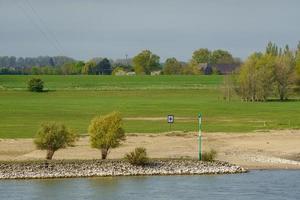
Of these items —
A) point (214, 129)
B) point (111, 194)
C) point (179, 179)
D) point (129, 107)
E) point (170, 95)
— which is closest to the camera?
point (111, 194)

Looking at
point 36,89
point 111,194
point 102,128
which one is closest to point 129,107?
point 36,89

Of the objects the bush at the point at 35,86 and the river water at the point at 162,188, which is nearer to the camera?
the river water at the point at 162,188

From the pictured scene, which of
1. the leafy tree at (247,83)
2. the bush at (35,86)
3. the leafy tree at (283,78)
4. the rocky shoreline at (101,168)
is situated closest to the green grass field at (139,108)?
the bush at (35,86)

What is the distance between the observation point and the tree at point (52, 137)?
46688mm

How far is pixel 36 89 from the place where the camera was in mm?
137250

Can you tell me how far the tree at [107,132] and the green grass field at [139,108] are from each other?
1575 cm

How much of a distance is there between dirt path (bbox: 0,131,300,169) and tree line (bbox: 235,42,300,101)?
59.2 metres

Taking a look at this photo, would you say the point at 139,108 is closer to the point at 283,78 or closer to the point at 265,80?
the point at 265,80

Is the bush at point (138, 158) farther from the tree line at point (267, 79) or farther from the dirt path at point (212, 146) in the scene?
the tree line at point (267, 79)

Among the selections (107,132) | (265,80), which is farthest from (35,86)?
(107,132)

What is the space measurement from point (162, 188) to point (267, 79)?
8667 cm

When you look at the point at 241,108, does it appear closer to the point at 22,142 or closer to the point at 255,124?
the point at 255,124

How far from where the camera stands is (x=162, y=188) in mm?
41469

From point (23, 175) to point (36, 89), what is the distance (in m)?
94.0
